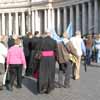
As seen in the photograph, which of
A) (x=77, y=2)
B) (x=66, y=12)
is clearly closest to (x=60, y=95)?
(x=77, y=2)

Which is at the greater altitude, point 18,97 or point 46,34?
point 46,34

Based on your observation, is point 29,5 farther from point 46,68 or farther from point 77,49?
point 46,68

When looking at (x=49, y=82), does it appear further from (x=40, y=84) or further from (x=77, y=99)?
(x=77, y=99)

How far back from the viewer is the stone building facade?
6906 cm

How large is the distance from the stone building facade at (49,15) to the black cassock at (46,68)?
47.9 meters

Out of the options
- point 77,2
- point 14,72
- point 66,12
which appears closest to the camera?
point 14,72

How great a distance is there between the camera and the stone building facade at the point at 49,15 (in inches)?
2719

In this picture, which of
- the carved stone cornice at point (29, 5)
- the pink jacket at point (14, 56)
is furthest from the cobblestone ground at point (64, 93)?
the carved stone cornice at point (29, 5)

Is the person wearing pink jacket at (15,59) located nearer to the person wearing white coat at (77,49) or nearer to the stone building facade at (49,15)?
the person wearing white coat at (77,49)

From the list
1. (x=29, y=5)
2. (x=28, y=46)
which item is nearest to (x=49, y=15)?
(x=29, y=5)

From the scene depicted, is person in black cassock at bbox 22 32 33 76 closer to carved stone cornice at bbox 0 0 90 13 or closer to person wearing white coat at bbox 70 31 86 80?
person wearing white coat at bbox 70 31 86 80

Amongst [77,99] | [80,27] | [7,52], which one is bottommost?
[77,99]

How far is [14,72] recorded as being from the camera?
18.6m

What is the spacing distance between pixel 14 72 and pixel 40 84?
1.92 metres
